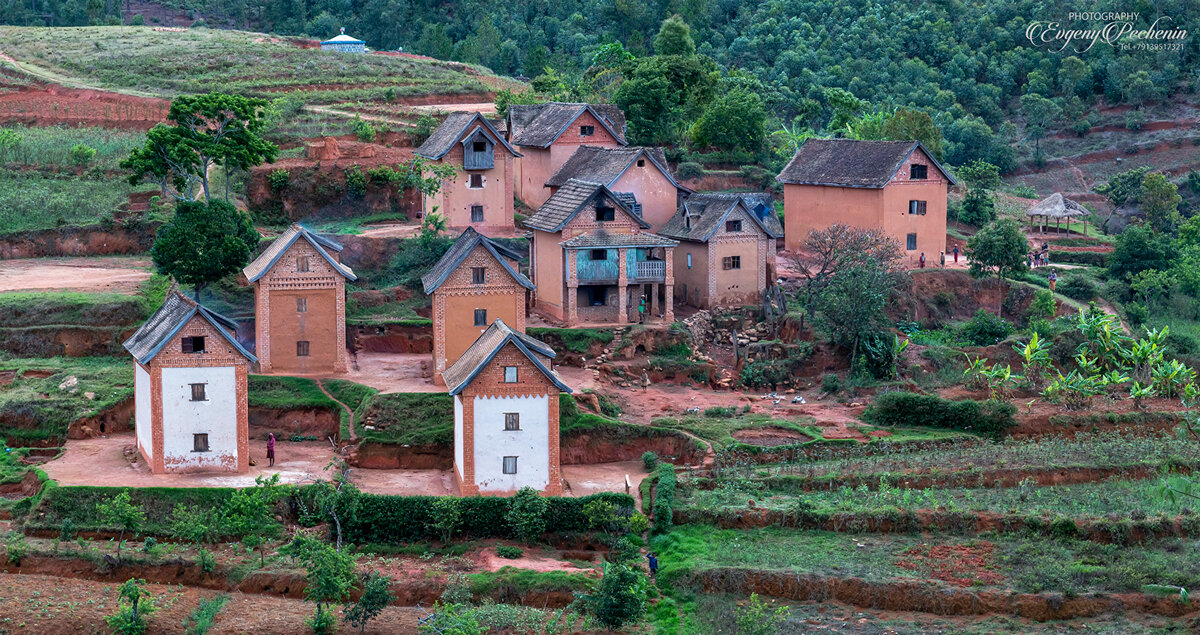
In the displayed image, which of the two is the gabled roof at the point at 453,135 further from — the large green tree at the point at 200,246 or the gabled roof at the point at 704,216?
the large green tree at the point at 200,246

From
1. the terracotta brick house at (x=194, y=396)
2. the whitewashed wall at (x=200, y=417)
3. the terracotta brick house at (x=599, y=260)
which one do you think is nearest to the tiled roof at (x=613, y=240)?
the terracotta brick house at (x=599, y=260)

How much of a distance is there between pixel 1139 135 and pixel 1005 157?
957 cm

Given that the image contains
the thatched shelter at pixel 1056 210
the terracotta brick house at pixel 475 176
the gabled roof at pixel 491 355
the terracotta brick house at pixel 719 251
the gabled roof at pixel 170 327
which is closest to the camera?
the gabled roof at pixel 491 355

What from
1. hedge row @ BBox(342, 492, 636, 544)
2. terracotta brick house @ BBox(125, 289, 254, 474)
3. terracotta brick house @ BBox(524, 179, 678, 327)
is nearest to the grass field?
terracotta brick house @ BBox(524, 179, 678, 327)

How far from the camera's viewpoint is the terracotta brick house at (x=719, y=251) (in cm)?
5541

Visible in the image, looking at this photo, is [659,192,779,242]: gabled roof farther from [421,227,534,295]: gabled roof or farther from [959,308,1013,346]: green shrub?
[421,227,534,295]: gabled roof

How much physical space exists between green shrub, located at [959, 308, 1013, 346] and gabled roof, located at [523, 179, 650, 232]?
1221 centimetres

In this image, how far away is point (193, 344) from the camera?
133ft

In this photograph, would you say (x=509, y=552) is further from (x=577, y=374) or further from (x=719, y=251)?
(x=719, y=251)

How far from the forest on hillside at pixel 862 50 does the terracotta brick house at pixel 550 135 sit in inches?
697

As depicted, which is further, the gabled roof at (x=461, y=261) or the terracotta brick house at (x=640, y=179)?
the terracotta brick house at (x=640, y=179)

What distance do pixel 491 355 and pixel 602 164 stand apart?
20876 mm

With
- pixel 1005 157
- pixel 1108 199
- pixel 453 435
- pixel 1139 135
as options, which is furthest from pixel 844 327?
pixel 1139 135

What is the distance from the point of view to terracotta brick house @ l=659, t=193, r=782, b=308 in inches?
2181
